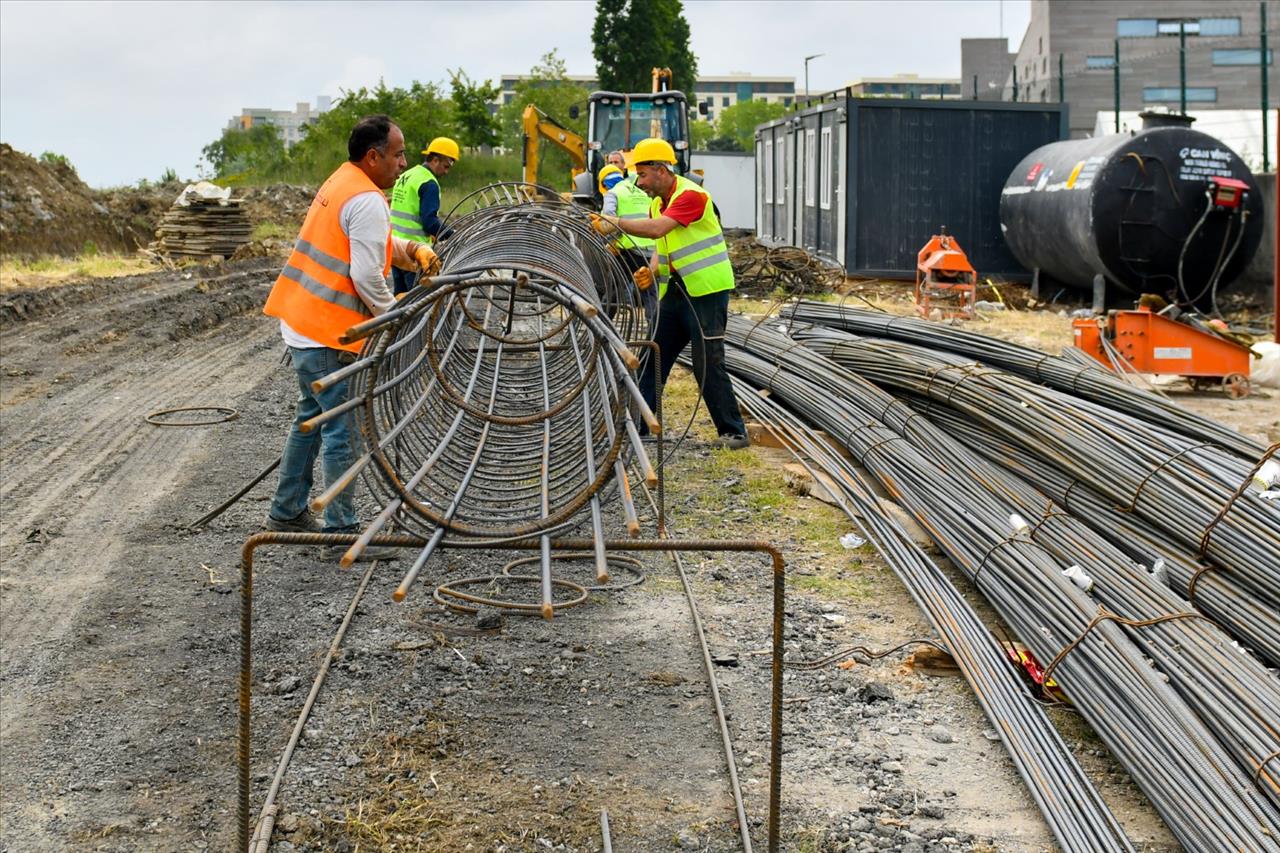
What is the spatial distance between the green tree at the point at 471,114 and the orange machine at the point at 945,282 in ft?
118

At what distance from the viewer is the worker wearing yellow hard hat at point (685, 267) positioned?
8438mm

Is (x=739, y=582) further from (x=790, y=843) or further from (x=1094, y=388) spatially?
(x=1094, y=388)

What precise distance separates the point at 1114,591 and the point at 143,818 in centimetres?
382

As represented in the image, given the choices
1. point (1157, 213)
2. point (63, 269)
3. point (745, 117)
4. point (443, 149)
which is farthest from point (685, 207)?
point (745, 117)

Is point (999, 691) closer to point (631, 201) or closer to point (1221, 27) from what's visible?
point (631, 201)

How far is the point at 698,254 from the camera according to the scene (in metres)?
8.74

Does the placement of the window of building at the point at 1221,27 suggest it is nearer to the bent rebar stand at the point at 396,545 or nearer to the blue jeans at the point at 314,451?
the blue jeans at the point at 314,451

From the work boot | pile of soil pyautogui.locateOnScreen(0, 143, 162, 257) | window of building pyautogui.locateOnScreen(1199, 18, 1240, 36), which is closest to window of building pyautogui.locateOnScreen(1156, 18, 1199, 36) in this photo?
window of building pyautogui.locateOnScreen(1199, 18, 1240, 36)

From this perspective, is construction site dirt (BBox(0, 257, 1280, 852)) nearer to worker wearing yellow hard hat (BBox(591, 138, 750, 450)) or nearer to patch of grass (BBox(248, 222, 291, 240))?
worker wearing yellow hard hat (BBox(591, 138, 750, 450))

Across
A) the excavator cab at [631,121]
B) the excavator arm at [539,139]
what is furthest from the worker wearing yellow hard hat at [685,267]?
the excavator cab at [631,121]

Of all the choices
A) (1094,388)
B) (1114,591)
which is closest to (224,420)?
(1094,388)

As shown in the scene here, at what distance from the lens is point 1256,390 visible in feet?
38.7

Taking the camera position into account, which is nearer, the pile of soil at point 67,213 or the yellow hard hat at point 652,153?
the yellow hard hat at point 652,153

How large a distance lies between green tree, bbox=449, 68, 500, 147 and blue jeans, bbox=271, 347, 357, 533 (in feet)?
149
